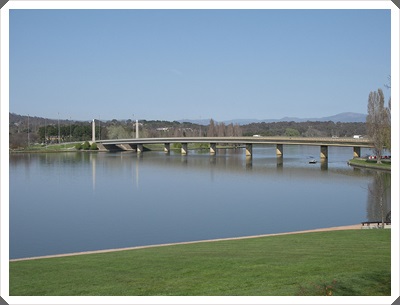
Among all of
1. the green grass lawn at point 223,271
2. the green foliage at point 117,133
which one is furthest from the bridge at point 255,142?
the green grass lawn at point 223,271

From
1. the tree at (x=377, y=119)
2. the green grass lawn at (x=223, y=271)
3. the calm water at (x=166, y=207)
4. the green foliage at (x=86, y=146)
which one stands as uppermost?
the tree at (x=377, y=119)

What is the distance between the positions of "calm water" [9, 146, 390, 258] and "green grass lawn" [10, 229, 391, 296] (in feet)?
12.0

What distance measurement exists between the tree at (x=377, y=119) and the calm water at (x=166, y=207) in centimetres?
315

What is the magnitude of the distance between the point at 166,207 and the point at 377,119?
21285 millimetres

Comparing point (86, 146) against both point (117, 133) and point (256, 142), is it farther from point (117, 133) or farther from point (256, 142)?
point (256, 142)

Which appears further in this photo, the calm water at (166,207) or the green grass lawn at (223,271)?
the calm water at (166,207)

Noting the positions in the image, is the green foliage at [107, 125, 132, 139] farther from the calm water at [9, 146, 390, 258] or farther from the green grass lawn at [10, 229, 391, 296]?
the green grass lawn at [10, 229, 391, 296]

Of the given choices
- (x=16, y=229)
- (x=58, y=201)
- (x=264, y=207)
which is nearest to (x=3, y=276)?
(x=16, y=229)

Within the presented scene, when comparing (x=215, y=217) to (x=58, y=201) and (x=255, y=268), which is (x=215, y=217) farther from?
(x=255, y=268)

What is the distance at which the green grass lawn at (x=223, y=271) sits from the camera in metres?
6.60

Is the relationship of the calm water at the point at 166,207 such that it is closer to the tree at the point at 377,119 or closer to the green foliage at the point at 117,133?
the tree at the point at 377,119

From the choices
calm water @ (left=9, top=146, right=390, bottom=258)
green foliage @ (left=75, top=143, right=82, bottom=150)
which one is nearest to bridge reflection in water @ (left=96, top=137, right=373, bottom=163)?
green foliage @ (left=75, top=143, right=82, bottom=150)

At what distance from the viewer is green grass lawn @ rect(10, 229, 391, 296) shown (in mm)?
→ 6602

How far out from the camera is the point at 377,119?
1387 inches
